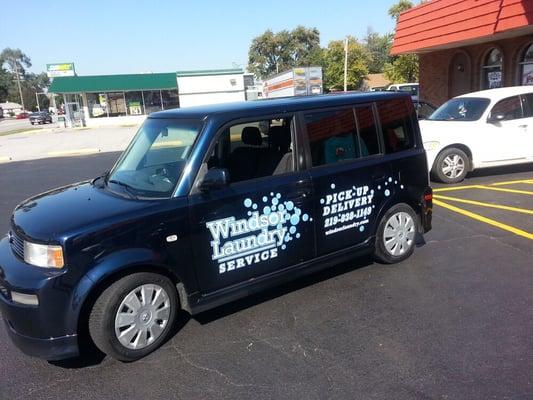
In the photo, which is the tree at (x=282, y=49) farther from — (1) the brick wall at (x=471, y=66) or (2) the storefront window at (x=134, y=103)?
(1) the brick wall at (x=471, y=66)

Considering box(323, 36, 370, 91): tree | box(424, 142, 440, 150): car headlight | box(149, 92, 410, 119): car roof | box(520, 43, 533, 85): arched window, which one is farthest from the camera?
box(323, 36, 370, 91): tree

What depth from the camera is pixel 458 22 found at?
14.1 meters

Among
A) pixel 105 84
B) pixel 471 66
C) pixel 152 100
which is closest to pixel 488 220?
pixel 471 66

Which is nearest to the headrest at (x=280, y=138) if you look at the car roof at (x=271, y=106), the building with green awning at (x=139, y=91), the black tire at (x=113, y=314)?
the car roof at (x=271, y=106)

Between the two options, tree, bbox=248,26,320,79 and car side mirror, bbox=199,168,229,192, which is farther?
tree, bbox=248,26,320,79

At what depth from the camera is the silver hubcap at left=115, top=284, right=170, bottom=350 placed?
3.38 meters

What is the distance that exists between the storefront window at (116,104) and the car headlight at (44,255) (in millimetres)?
40641

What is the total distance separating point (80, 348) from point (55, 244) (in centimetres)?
91

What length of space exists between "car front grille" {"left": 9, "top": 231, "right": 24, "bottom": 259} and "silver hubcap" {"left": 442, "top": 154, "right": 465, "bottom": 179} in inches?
299

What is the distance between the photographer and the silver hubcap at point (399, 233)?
4.97m

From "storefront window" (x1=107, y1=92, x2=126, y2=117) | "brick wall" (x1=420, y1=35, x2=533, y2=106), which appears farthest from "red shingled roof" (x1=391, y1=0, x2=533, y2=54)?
"storefront window" (x1=107, y1=92, x2=126, y2=117)

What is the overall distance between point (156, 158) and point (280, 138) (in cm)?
109

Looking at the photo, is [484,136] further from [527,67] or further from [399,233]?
[527,67]

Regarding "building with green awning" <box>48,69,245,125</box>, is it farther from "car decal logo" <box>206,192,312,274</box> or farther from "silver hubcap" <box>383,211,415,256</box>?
"car decal logo" <box>206,192,312,274</box>
